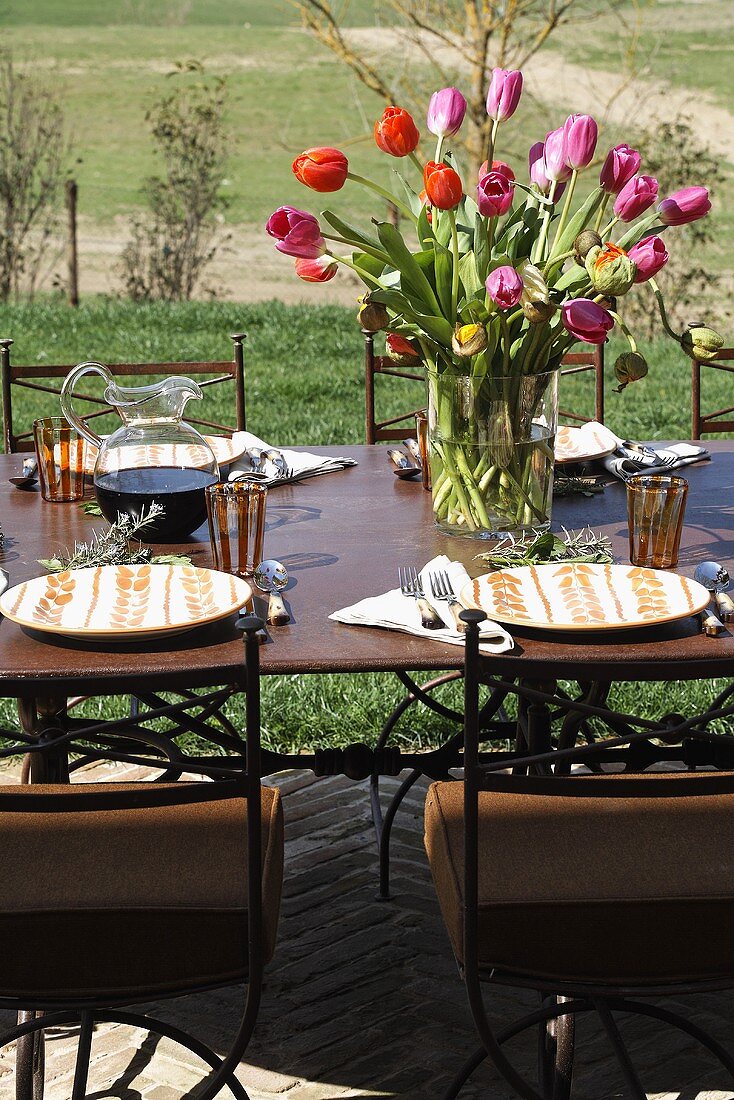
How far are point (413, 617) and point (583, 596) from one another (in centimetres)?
31

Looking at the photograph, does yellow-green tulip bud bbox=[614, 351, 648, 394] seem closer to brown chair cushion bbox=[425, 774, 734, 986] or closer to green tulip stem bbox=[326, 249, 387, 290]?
green tulip stem bbox=[326, 249, 387, 290]

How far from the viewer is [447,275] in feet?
7.66

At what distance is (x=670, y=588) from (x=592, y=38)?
2684cm

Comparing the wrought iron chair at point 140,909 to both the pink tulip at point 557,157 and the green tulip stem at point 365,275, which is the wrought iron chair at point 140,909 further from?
the pink tulip at point 557,157

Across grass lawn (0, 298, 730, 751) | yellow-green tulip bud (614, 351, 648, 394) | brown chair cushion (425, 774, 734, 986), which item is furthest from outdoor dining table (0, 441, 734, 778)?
grass lawn (0, 298, 730, 751)

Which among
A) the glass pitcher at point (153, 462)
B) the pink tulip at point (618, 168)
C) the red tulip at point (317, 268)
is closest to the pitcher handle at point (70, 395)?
the glass pitcher at point (153, 462)

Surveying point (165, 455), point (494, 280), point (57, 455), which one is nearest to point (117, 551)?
point (165, 455)

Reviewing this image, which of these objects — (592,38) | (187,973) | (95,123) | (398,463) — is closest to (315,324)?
(398,463)

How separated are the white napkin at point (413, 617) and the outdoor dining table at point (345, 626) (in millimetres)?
17

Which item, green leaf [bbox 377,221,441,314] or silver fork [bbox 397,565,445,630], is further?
green leaf [bbox 377,221,441,314]

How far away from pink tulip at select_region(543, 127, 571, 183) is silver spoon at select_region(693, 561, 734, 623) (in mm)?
756

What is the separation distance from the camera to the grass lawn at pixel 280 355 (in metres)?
7.10

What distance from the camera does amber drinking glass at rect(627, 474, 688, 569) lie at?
7.35ft

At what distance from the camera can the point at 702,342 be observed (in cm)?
219
